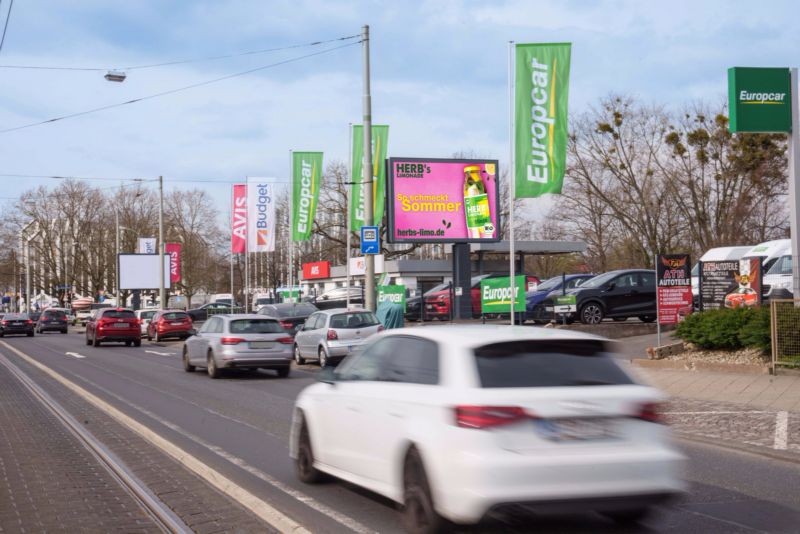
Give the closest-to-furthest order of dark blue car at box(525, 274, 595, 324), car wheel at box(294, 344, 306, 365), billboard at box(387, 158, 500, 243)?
car wheel at box(294, 344, 306, 365) → dark blue car at box(525, 274, 595, 324) → billboard at box(387, 158, 500, 243)

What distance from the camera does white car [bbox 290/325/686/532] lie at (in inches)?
235

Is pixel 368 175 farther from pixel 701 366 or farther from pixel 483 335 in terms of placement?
pixel 483 335

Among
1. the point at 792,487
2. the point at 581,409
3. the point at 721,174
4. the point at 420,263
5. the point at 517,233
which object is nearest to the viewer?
the point at 581,409

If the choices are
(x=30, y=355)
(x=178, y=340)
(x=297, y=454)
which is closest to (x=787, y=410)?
(x=297, y=454)

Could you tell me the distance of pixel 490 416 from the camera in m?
6.04

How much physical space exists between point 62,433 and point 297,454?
16.1 feet

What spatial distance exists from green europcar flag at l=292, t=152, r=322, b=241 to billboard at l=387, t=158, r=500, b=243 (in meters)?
6.47

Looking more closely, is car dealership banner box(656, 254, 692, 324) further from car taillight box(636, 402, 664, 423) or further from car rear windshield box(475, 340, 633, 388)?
car taillight box(636, 402, 664, 423)

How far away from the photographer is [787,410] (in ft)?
44.5

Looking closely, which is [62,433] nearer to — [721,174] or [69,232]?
[721,174]

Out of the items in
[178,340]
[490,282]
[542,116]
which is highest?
[542,116]

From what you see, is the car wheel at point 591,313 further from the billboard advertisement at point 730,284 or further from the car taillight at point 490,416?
the car taillight at point 490,416

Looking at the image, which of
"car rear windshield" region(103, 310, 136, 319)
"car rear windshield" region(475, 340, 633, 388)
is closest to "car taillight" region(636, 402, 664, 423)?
"car rear windshield" region(475, 340, 633, 388)

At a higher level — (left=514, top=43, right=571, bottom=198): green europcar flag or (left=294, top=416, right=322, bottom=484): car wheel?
(left=514, top=43, right=571, bottom=198): green europcar flag
